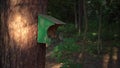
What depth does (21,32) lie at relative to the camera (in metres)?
2.43

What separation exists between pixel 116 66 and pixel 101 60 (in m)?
0.97

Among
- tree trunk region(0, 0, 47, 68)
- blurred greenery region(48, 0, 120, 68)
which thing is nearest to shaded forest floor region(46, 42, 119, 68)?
blurred greenery region(48, 0, 120, 68)

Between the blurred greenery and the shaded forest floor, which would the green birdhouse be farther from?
the shaded forest floor

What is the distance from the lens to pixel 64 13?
25.9 m

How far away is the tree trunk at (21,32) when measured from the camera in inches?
95.7

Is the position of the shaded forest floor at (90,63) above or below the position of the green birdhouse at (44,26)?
below

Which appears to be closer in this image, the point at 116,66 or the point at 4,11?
the point at 4,11

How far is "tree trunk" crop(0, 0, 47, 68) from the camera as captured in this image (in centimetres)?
243

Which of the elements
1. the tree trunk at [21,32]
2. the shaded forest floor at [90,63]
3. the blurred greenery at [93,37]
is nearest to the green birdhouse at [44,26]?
the tree trunk at [21,32]

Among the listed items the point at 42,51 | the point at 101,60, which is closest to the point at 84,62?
the point at 101,60

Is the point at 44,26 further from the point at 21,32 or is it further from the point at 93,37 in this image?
the point at 93,37

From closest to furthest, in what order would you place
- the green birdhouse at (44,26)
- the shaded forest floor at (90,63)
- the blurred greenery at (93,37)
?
the green birdhouse at (44,26), the shaded forest floor at (90,63), the blurred greenery at (93,37)

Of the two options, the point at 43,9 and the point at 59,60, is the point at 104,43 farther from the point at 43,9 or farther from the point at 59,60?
the point at 43,9

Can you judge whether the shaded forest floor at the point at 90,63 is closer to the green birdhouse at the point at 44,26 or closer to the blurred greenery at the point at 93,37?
the blurred greenery at the point at 93,37
